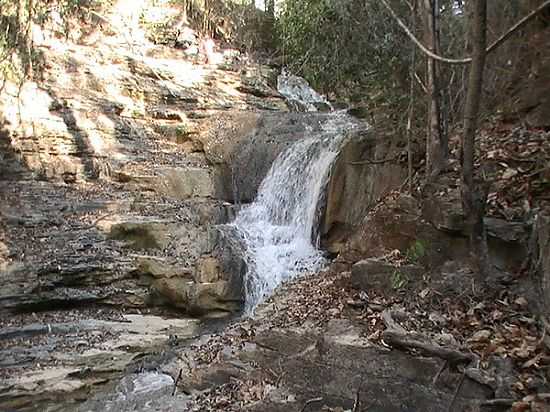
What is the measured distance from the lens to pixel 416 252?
6020 mm

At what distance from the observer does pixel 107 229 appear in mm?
10133

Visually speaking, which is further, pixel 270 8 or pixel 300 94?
pixel 270 8

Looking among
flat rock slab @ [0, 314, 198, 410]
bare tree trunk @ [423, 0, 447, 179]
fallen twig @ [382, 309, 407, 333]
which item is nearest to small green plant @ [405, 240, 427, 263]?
fallen twig @ [382, 309, 407, 333]

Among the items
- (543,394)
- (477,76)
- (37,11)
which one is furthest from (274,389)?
(37,11)

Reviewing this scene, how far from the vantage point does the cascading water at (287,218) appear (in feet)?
32.1

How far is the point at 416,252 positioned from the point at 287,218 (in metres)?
5.37

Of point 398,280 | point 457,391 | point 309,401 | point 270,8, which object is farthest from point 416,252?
point 270,8

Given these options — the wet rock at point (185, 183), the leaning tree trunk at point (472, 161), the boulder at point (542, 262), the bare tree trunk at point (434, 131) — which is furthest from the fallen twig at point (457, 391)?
the wet rock at point (185, 183)

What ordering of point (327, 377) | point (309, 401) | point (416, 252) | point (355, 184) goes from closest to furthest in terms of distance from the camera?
point (309, 401) → point (327, 377) → point (416, 252) → point (355, 184)

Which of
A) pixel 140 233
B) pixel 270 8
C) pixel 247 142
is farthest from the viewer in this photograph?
pixel 270 8

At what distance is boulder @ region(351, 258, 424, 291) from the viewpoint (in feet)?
19.0

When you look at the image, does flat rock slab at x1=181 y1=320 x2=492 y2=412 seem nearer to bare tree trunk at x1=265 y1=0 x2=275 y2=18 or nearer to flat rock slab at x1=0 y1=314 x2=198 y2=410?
flat rock slab at x1=0 y1=314 x2=198 y2=410

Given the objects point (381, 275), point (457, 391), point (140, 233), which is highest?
point (381, 275)

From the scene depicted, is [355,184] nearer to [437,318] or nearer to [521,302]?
[437,318]
